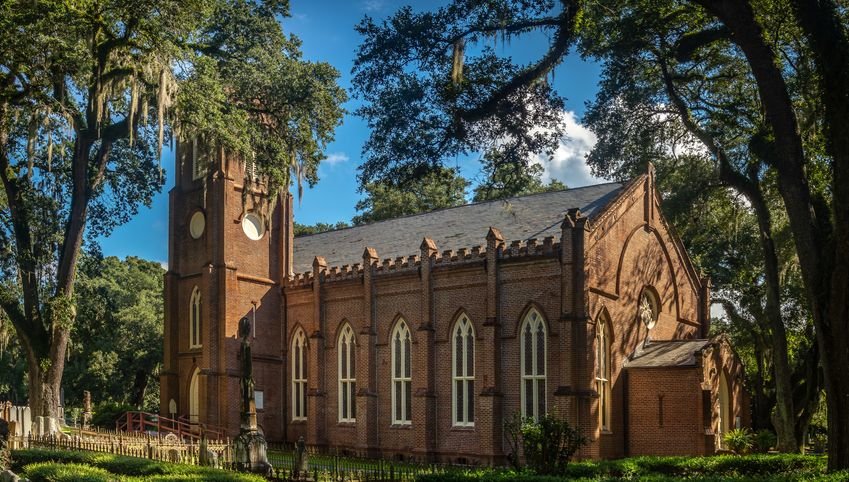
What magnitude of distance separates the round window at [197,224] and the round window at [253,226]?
5.53ft

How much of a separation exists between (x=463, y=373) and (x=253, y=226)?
1143 centimetres

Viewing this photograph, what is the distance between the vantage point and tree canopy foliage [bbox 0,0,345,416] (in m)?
26.8

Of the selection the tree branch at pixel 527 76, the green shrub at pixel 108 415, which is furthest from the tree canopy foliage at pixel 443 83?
the green shrub at pixel 108 415

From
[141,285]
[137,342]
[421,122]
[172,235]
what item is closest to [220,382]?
[172,235]

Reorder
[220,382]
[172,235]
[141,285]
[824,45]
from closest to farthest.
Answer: [824,45]
[220,382]
[172,235]
[141,285]

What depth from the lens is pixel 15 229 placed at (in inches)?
1163

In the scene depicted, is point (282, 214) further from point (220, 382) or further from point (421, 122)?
point (421, 122)

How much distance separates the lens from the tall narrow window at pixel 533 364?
98.0ft

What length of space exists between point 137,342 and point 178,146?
21154mm

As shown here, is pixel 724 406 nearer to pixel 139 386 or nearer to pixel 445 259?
pixel 445 259

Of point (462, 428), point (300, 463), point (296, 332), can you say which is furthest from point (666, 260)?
point (300, 463)

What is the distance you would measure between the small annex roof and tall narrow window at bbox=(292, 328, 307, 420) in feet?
43.7

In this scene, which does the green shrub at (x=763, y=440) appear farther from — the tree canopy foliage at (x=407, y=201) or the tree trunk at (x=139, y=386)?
the tree trunk at (x=139, y=386)

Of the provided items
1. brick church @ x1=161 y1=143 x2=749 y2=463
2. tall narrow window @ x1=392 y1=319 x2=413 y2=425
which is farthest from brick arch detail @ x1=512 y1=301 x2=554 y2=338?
tall narrow window @ x1=392 y1=319 x2=413 y2=425
